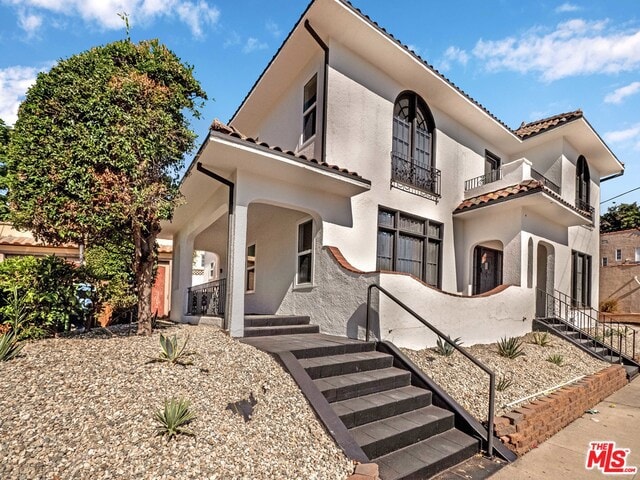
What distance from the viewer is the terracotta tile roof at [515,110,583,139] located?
40.0ft

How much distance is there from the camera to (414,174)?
9.78 m

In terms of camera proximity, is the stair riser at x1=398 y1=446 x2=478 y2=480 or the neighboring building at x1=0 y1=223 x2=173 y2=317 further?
the neighboring building at x1=0 y1=223 x2=173 y2=317

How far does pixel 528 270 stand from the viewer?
9.92m

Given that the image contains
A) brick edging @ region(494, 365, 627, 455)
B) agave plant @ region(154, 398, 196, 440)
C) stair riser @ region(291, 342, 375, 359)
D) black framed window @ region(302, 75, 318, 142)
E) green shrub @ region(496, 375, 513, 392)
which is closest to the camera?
agave plant @ region(154, 398, 196, 440)

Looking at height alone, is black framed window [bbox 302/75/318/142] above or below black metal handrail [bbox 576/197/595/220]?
above

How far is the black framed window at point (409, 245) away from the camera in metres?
8.99

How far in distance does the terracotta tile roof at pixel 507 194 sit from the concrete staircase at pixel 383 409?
242 inches

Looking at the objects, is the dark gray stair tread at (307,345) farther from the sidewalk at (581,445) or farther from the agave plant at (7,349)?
the agave plant at (7,349)

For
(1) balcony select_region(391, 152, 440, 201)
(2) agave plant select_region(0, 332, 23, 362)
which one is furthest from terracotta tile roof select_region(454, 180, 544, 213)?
(2) agave plant select_region(0, 332, 23, 362)

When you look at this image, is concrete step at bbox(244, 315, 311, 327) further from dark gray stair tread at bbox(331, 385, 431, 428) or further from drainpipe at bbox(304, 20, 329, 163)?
drainpipe at bbox(304, 20, 329, 163)

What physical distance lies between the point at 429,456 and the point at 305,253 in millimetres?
4978

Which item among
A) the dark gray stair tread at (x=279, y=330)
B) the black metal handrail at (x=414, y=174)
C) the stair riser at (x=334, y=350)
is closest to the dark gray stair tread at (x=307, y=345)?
the stair riser at (x=334, y=350)

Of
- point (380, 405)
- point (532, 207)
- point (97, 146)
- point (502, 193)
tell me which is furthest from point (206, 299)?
point (532, 207)

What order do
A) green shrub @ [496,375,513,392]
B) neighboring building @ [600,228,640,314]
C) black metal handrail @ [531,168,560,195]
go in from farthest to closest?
neighboring building @ [600,228,640,314] < black metal handrail @ [531,168,560,195] < green shrub @ [496,375,513,392]
